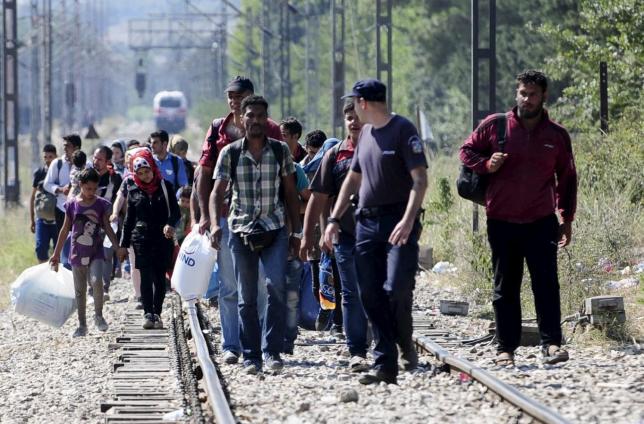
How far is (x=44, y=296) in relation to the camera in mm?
14406

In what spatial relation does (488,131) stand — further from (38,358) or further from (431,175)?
(431,175)

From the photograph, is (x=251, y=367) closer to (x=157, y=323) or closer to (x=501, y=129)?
(x=501, y=129)

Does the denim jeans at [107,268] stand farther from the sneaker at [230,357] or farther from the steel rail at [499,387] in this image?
the steel rail at [499,387]

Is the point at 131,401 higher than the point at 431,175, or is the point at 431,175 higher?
the point at 431,175

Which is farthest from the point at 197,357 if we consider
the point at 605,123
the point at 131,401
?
the point at 605,123

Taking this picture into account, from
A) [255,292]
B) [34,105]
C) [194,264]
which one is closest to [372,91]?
[255,292]

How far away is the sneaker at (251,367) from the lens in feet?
33.9

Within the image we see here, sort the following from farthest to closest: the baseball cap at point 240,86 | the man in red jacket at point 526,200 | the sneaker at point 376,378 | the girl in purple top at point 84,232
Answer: the girl in purple top at point 84,232 → the baseball cap at point 240,86 → the man in red jacket at point 526,200 → the sneaker at point 376,378

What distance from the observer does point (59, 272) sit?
14820 mm

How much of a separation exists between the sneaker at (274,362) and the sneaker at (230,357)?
0.46m

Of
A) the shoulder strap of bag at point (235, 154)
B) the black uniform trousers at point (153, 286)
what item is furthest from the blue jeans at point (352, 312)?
the black uniform trousers at point (153, 286)

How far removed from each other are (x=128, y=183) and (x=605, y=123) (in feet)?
32.8

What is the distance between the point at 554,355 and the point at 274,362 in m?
1.99

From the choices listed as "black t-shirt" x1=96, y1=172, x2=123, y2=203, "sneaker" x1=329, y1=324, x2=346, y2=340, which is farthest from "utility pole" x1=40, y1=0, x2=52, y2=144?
"sneaker" x1=329, y1=324, x2=346, y2=340
